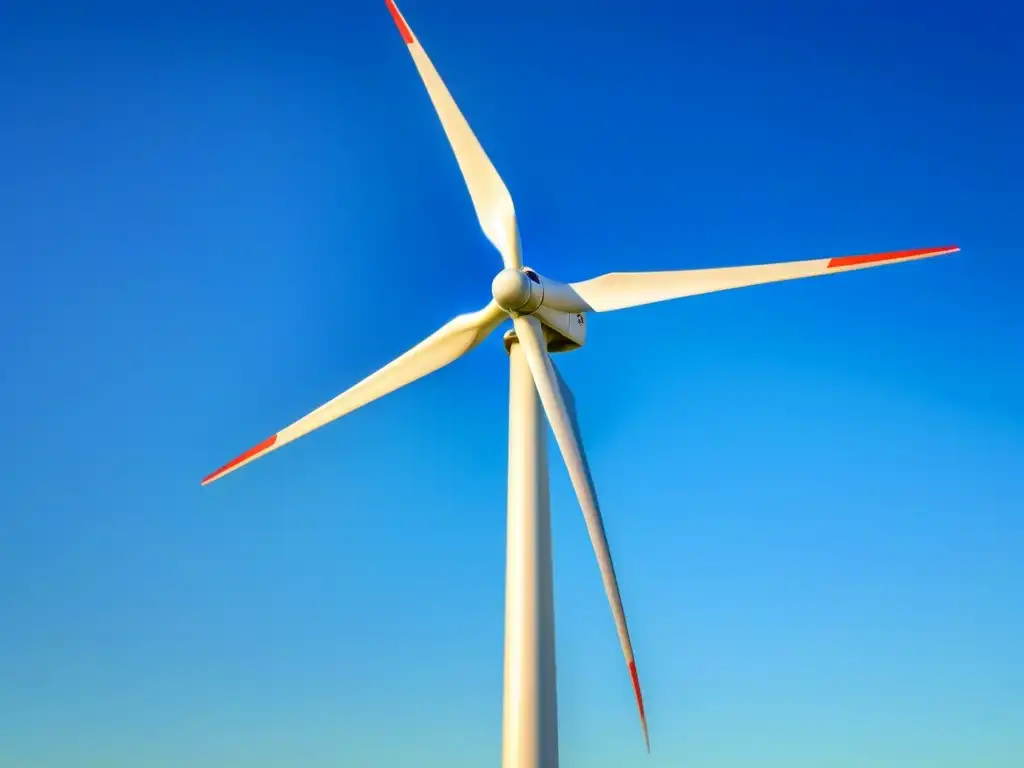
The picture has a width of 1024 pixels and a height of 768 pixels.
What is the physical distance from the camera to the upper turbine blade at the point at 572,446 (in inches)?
666

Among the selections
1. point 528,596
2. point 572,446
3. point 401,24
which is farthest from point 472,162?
point 528,596

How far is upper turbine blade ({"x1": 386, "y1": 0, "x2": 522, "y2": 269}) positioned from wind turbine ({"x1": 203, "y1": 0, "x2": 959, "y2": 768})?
0.03m

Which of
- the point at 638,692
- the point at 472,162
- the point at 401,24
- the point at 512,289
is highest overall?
the point at 401,24

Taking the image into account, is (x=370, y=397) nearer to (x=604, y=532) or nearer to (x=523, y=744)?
(x=604, y=532)

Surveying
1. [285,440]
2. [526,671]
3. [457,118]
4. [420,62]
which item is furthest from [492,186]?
[526,671]

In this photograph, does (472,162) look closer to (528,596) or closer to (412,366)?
(412,366)

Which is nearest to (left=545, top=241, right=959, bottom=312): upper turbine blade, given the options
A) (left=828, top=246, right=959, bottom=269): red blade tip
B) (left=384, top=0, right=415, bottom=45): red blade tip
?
(left=828, top=246, right=959, bottom=269): red blade tip

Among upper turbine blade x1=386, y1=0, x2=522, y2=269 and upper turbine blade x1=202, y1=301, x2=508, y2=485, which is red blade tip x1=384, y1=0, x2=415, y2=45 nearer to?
upper turbine blade x1=386, y1=0, x2=522, y2=269

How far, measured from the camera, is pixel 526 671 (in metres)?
17.3

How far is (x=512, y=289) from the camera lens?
761 inches

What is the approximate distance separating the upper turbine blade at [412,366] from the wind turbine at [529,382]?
24 mm

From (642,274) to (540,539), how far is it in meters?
6.36

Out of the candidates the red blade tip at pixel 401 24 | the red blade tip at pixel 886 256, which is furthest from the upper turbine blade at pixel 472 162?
the red blade tip at pixel 886 256

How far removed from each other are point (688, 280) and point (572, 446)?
182 inches
